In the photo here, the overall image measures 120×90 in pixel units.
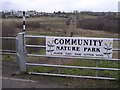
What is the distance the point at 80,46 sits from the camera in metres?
6.07

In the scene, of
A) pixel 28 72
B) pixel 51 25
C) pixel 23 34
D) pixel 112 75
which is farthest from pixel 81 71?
pixel 51 25

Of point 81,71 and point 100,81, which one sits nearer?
point 100,81

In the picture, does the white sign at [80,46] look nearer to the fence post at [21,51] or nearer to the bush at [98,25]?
the fence post at [21,51]

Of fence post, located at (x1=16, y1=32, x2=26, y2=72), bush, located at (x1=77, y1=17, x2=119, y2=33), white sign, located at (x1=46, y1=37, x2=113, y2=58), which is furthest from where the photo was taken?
bush, located at (x1=77, y1=17, x2=119, y2=33)

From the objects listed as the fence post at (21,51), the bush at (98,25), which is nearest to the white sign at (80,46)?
the fence post at (21,51)

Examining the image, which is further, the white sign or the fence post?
the fence post

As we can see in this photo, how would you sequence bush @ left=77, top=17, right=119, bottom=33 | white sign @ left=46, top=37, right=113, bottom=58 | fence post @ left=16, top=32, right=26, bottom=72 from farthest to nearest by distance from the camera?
1. bush @ left=77, top=17, right=119, bottom=33
2. fence post @ left=16, top=32, right=26, bottom=72
3. white sign @ left=46, top=37, right=113, bottom=58

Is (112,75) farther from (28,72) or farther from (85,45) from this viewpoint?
(28,72)

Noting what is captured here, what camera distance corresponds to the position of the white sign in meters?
5.90

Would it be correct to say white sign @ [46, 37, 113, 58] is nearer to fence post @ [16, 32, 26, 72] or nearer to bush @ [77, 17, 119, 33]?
fence post @ [16, 32, 26, 72]

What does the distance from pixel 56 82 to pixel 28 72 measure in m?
1.07

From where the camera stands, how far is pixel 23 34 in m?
6.39

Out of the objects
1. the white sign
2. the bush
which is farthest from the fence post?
the bush

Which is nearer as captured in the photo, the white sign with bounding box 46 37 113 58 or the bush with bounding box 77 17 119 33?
the white sign with bounding box 46 37 113 58
